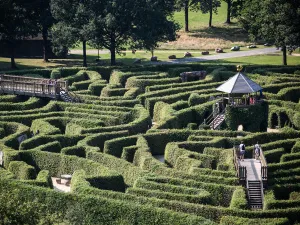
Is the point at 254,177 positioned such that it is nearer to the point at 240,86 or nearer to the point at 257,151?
the point at 257,151

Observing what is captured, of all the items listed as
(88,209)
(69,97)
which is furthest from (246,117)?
(88,209)

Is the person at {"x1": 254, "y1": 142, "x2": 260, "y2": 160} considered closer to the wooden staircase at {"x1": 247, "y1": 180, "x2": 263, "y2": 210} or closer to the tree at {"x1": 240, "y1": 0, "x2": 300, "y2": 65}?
the wooden staircase at {"x1": 247, "y1": 180, "x2": 263, "y2": 210}

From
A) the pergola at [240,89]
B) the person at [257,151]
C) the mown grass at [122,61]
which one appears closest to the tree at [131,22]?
the mown grass at [122,61]

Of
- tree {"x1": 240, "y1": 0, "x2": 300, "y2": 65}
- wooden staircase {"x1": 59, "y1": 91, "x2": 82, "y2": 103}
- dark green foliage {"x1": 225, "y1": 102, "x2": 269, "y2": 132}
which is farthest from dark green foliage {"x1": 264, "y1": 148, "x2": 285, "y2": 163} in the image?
tree {"x1": 240, "y1": 0, "x2": 300, "y2": 65}

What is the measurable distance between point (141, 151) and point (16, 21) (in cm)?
4542

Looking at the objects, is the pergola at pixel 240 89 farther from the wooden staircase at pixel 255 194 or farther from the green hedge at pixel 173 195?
the green hedge at pixel 173 195

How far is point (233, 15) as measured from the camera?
444ft

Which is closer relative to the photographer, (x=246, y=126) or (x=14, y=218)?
(x=14, y=218)

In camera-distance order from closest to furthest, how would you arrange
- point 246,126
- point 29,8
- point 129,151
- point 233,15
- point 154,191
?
point 154,191
point 129,151
point 246,126
point 29,8
point 233,15

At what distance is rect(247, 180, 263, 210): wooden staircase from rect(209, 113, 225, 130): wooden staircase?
19.7m

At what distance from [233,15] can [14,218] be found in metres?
93.0

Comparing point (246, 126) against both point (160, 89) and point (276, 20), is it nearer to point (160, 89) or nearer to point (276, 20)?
point (160, 89)

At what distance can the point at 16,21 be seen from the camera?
111m

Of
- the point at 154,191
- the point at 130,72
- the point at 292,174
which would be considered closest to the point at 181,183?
the point at 154,191
